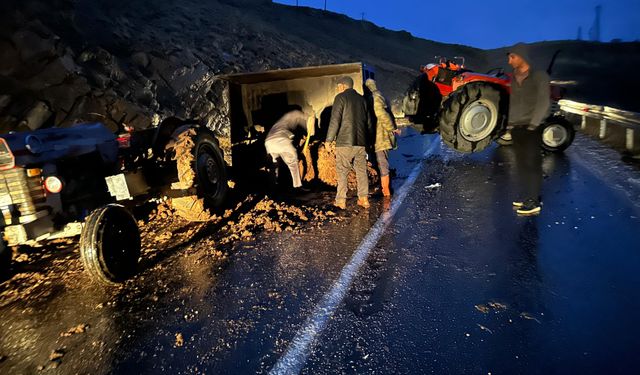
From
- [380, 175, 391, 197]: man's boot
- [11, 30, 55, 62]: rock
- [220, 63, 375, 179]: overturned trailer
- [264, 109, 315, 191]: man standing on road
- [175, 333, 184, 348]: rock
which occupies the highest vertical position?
[11, 30, 55, 62]: rock

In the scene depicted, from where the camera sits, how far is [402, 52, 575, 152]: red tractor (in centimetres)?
789

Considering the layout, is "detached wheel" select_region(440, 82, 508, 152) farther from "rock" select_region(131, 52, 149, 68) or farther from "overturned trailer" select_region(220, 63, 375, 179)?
"rock" select_region(131, 52, 149, 68)

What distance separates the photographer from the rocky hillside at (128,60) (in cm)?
1345

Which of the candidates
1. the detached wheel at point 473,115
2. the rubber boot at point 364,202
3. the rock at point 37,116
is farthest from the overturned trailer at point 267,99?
the rock at point 37,116

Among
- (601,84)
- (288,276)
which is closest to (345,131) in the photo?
(288,276)

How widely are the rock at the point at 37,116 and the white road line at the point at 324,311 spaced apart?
43.0 feet

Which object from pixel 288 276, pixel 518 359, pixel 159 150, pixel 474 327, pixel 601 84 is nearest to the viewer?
pixel 518 359

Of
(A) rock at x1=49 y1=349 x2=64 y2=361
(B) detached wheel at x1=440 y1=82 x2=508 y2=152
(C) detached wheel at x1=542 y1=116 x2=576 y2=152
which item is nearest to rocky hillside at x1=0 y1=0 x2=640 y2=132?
(A) rock at x1=49 y1=349 x2=64 y2=361

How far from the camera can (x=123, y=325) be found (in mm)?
3193

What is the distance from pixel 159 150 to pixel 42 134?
1.75 metres

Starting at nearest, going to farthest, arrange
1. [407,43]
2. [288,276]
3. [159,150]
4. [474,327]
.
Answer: [474,327], [288,276], [159,150], [407,43]

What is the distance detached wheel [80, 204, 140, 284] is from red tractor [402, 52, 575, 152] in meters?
6.44

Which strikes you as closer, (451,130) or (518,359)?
(518,359)

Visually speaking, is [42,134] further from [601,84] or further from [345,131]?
[601,84]
